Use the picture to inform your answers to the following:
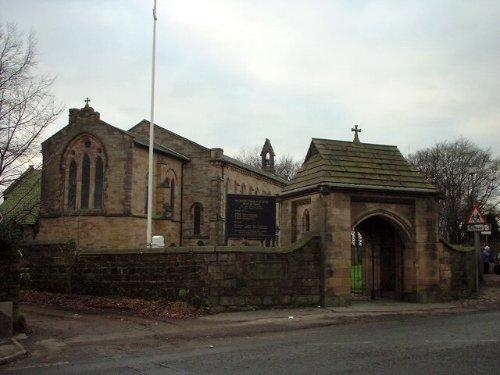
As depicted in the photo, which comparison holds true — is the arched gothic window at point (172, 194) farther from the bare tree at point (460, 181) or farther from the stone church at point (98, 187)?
the bare tree at point (460, 181)

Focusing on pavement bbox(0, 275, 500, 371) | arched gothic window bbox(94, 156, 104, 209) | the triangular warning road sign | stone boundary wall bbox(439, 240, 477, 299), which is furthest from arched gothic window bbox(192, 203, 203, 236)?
the triangular warning road sign

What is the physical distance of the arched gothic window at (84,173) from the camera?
3256cm

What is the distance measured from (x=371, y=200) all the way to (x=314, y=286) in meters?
3.45

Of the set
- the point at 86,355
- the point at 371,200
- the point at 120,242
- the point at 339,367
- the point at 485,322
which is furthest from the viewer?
the point at 120,242

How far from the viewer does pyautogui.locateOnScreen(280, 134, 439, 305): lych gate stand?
16.8 m

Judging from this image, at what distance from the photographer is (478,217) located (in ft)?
61.9

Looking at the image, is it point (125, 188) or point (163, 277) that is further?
point (125, 188)

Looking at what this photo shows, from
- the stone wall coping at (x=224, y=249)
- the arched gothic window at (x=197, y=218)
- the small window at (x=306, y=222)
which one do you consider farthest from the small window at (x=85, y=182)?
the small window at (x=306, y=222)

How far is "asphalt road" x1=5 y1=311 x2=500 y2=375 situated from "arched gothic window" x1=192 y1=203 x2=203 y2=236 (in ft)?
91.7

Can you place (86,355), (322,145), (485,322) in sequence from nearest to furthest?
(86,355) → (485,322) → (322,145)

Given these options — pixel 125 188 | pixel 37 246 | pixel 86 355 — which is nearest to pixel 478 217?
pixel 86 355

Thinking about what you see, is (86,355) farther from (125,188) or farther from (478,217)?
(125,188)

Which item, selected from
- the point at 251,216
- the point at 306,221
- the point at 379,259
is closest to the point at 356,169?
the point at 306,221

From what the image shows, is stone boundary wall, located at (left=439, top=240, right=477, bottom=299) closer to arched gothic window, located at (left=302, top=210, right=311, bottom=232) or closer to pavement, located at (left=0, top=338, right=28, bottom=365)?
arched gothic window, located at (left=302, top=210, right=311, bottom=232)
